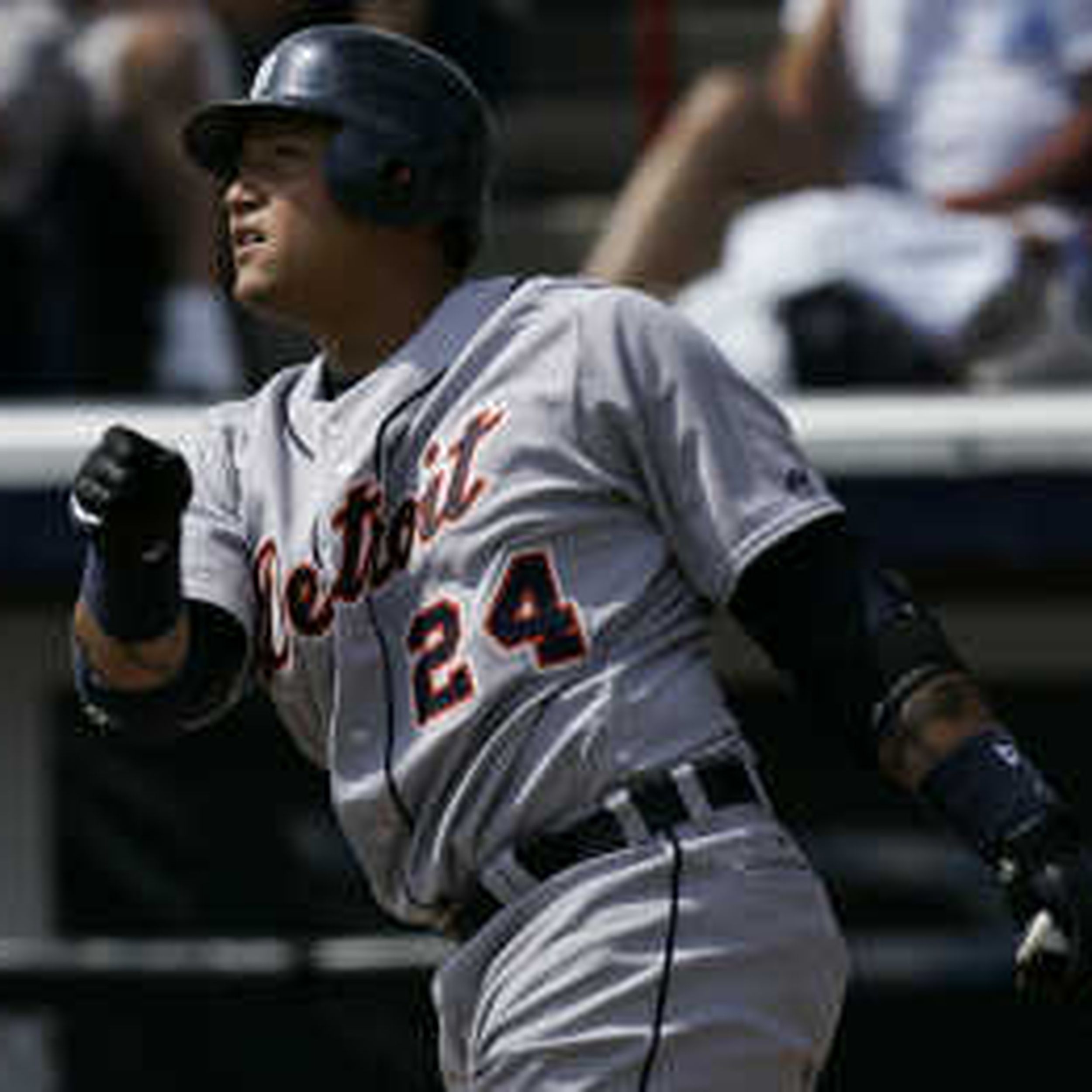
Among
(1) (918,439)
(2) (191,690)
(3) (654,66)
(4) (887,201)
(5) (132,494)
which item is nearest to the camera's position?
(5) (132,494)

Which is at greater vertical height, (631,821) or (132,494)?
(132,494)

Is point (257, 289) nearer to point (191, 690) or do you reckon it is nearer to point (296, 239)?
point (296, 239)

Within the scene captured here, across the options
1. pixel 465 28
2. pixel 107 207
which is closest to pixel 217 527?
pixel 107 207

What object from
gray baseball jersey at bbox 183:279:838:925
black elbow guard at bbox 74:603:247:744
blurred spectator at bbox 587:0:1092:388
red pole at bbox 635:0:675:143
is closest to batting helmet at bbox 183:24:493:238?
gray baseball jersey at bbox 183:279:838:925

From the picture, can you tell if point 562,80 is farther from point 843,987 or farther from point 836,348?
point 843,987

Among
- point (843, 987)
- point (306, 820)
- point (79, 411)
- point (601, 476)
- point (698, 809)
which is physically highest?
point (601, 476)

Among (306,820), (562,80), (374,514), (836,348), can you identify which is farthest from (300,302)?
(562,80)

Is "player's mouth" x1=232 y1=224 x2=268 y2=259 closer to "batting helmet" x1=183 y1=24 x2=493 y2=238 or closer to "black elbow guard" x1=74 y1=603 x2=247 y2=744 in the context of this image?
"batting helmet" x1=183 y1=24 x2=493 y2=238

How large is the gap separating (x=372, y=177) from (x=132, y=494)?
419mm

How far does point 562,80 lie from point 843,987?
459 centimetres

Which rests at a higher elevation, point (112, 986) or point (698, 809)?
point (698, 809)

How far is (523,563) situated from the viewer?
306cm

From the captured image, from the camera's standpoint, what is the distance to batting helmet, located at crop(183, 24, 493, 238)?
322 centimetres

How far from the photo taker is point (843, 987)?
312cm
